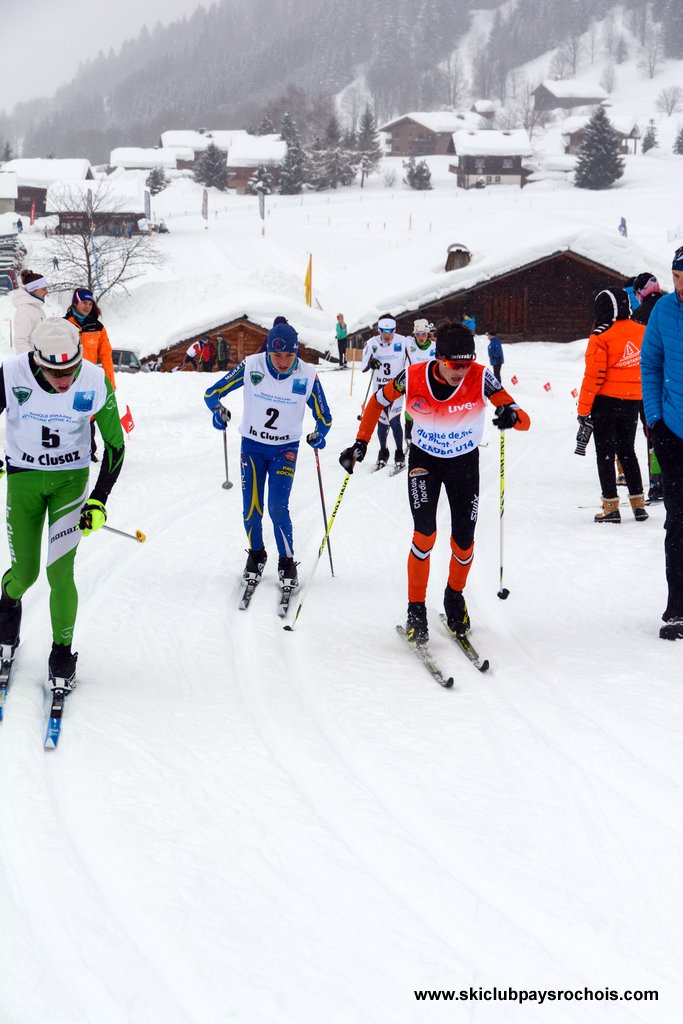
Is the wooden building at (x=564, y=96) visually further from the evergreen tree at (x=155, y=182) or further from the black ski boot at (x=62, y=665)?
the black ski boot at (x=62, y=665)

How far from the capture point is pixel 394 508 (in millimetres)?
10281

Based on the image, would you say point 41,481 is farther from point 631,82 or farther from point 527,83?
point 527,83

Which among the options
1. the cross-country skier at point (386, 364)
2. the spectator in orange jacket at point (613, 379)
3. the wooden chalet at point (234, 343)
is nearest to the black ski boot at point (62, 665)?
the spectator in orange jacket at point (613, 379)

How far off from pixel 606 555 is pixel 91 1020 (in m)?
6.25

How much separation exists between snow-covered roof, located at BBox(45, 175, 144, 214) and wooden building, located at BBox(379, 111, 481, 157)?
214 ft

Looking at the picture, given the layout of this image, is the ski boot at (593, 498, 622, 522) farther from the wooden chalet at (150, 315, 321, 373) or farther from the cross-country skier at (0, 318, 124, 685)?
the wooden chalet at (150, 315, 321, 373)

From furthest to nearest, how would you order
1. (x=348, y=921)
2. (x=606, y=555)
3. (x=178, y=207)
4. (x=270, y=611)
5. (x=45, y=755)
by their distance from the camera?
1. (x=178, y=207)
2. (x=606, y=555)
3. (x=270, y=611)
4. (x=45, y=755)
5. (x=348, y=921)

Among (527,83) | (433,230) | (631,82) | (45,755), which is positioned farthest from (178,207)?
(527,83)

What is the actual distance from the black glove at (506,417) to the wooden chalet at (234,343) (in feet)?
87.1

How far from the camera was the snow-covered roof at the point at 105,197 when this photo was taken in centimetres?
7725

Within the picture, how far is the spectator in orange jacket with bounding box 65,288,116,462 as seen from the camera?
991 centimetres

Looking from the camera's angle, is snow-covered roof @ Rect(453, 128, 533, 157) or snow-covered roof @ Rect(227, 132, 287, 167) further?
snow-covered roof @ Rect(227, 132, 287, 167)

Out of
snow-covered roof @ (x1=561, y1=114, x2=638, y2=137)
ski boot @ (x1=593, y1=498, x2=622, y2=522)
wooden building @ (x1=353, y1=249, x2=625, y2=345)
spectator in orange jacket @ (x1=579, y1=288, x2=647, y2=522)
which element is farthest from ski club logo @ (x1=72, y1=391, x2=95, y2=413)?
snow-covered roof @ (x1=561, y1=114, x2=638, y2=137)

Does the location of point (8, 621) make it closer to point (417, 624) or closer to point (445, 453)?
point (417, 624)
